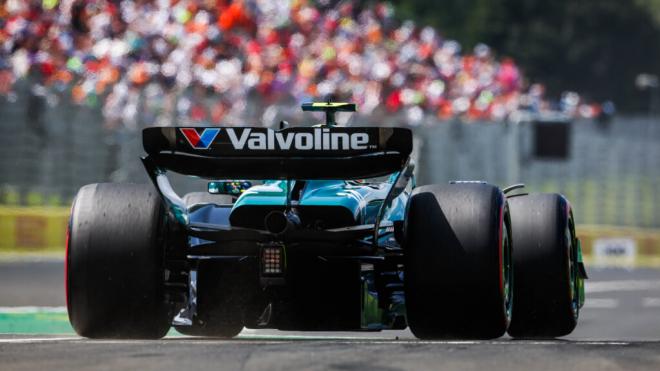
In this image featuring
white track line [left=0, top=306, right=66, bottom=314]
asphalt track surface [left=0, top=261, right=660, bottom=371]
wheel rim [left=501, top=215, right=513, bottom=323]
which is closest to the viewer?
asphalt track surface [left=0, top=261, right=660, bottom=371]

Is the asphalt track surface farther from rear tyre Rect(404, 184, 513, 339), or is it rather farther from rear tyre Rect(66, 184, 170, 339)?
rear tyre Rect(66, 184, 170, 339)

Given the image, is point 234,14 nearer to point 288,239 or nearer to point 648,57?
point 288,239

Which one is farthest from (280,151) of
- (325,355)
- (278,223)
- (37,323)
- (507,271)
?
(37,323)

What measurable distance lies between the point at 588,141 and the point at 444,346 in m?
21.4

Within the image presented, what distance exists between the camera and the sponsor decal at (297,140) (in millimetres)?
8789

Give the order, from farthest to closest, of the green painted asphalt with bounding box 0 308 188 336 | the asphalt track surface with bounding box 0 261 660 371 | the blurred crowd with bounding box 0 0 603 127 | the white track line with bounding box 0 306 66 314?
1. the blurred crowd with bounding box 0 0 603 127
2. the white track line with bounding box 0 306 66 314
3. the green painted asphalt with bounding box 0 308 188 336
4. the asphalt track surface with bounding box 0 261 660 371

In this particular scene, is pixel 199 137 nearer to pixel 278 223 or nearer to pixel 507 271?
pixel 278 223

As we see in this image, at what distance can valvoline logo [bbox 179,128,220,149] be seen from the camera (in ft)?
29.2

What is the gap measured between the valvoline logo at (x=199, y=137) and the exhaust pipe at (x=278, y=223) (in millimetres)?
470

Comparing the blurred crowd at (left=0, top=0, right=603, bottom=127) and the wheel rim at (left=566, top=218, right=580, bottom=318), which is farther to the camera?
the blurred crowd at (left=0, top=0, right=603, bottom=127)

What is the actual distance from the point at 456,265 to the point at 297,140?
98cm

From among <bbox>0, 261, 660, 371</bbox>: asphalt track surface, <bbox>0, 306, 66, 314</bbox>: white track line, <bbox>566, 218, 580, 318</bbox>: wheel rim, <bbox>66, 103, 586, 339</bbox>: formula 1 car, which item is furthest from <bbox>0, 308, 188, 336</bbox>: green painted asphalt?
<bbox>566, 218, 580, 318</bbox>: wheel rim

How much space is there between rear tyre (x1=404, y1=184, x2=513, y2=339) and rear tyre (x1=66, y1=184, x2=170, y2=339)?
127 cm

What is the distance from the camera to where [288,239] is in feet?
29.2
